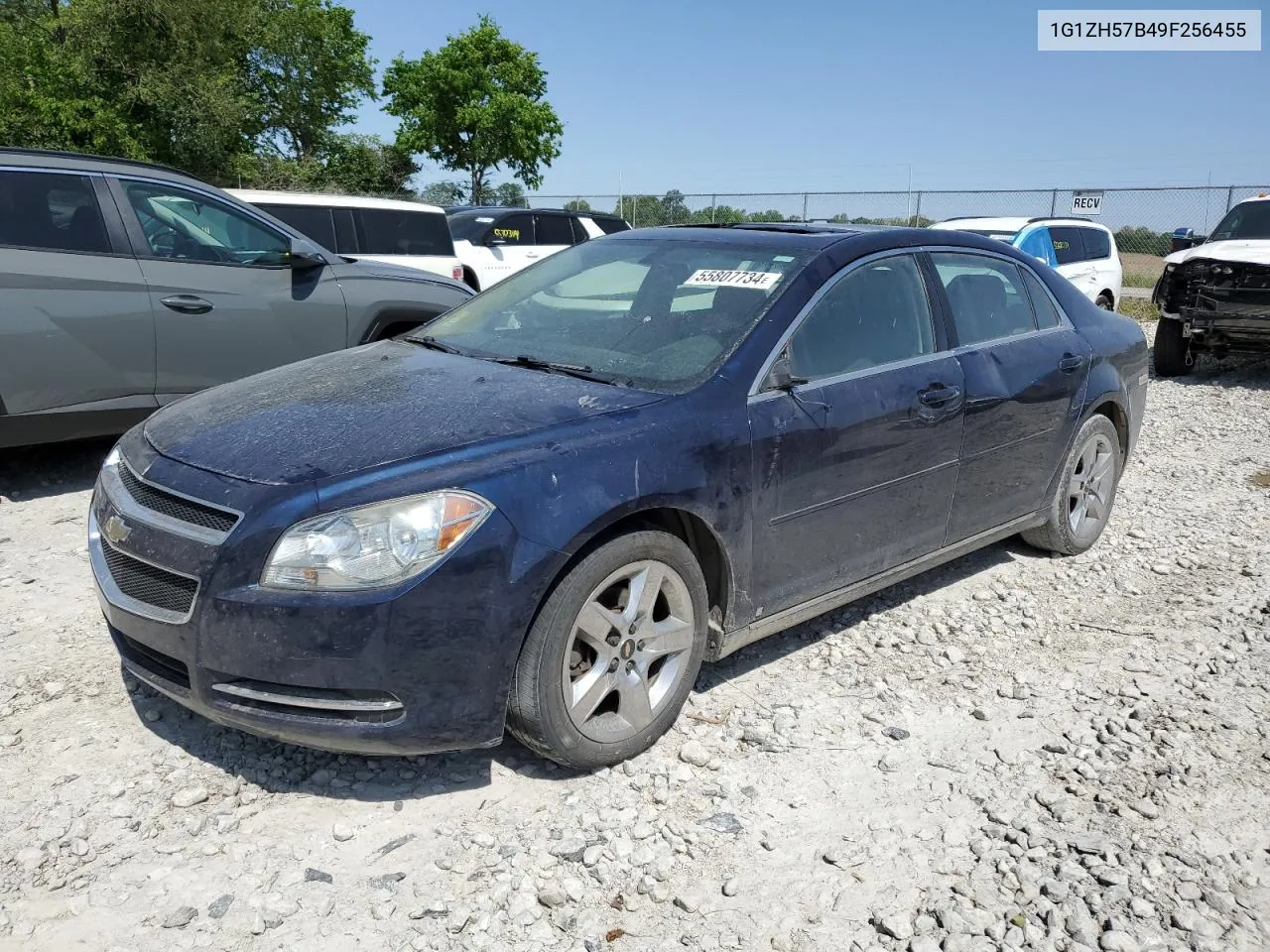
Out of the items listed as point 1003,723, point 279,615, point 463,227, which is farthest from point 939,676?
point 463,227

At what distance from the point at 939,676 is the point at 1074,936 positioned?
4.85ft

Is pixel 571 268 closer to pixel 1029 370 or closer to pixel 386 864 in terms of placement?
pixel 1029 370

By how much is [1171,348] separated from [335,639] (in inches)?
421

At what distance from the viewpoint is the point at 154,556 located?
2.80 meters

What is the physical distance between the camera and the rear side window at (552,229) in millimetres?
13773

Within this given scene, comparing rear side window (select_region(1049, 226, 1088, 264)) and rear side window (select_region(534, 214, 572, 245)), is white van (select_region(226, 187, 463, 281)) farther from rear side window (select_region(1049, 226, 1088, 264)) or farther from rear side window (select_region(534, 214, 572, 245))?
rear side window (select_region(1049, 226, 1088, 264))

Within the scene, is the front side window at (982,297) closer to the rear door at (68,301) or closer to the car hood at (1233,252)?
the rear door at (68,301)

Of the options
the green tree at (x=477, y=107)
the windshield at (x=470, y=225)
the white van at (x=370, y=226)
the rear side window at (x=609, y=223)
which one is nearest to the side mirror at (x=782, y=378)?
the white van at (x=370, y=226)

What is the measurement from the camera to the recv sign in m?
23.3

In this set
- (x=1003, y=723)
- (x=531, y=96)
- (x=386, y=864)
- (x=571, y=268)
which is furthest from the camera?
(x=531, y=96)

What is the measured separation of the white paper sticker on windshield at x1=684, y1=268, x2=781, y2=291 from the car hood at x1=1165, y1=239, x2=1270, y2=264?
8.19 metres

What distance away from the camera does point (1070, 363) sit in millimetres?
4711

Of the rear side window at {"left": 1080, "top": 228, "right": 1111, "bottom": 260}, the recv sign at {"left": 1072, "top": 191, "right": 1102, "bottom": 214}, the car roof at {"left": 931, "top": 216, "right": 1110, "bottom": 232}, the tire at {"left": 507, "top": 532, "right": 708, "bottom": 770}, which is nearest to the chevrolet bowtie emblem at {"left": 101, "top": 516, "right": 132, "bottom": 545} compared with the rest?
the tire at {"left": 507, "top": 532, "right": 708, "bottom": 770}

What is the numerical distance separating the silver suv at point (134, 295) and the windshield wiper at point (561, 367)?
117 inches
